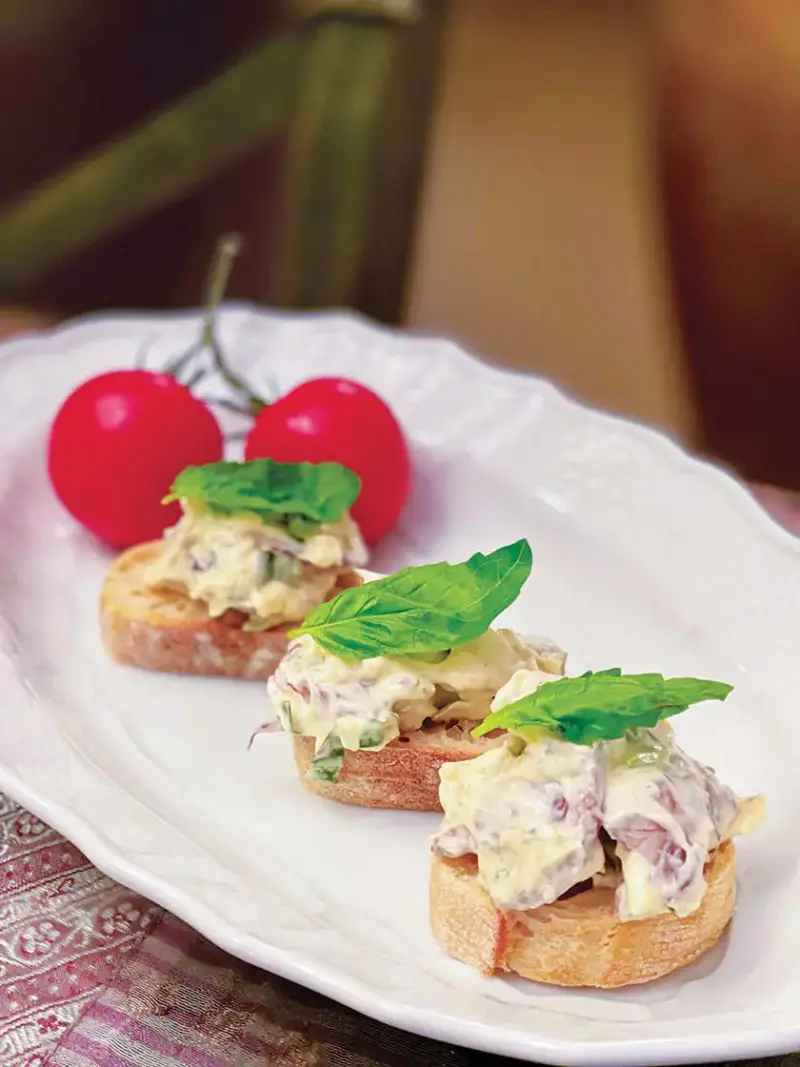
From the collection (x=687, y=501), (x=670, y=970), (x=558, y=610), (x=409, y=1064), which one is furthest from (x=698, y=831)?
(x=687, y=501)

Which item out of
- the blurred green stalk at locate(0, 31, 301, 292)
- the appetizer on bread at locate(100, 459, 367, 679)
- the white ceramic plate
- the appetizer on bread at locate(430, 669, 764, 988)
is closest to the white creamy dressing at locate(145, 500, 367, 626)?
the appetizer on bread at locate(100, 459, 367, 679)

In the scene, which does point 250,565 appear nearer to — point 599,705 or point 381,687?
point 381,687

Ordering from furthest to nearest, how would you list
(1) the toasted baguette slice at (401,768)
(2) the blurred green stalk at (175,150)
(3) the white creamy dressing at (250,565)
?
(2) the blurred green stalk at (175,150)
(3) the white creamy dressing at (250,565)
(1) the toasted baguette slice at (401,768)

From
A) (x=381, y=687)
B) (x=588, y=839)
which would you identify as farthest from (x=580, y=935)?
(x=381, y=687)

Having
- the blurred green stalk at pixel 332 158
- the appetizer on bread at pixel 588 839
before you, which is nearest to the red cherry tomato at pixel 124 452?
the appetizer on bread at pixel 588 839

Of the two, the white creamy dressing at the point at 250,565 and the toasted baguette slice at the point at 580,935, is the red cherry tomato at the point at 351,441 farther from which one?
the toasted baguette slice at the point at 580,935
